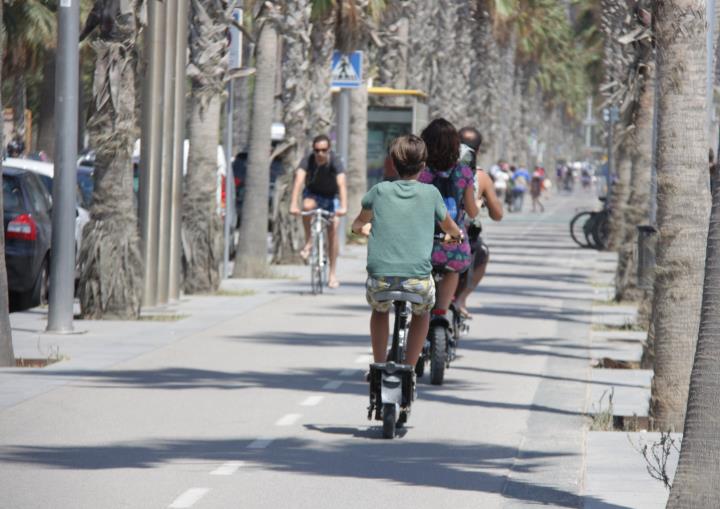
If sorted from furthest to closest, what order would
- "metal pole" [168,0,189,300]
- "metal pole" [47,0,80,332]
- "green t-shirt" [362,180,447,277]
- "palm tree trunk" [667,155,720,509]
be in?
"metal pole" [168,0,189,300], "metal pole" [47,0,80,332], "green t-shirt" [362,180,447,277], "palm tree trunk" [667,155,720,509]

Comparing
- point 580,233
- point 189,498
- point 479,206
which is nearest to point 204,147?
point 479,206

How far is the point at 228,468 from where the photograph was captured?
8.52 m

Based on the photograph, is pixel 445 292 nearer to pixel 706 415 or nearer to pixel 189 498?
pixel 189 498

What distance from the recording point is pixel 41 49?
37.3m

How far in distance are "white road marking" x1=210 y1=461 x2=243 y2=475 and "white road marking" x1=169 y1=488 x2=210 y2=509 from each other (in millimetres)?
473

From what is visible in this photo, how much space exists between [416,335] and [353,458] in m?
1.32

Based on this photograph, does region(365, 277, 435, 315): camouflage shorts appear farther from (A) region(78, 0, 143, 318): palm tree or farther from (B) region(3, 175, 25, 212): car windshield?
(B) region(3, 175, 25, 212): car windshield

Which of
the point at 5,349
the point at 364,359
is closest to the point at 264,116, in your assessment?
the point at 364,359

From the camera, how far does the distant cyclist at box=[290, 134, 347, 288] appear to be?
1989cm

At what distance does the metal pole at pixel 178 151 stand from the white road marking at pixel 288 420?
300 inches

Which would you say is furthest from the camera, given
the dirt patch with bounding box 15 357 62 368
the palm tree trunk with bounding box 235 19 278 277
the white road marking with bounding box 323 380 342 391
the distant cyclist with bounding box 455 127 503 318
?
the palm tree trunk with bounding box 235 19 278 277

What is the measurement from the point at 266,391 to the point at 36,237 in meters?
6.10

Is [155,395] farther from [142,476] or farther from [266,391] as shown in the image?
[142,476]

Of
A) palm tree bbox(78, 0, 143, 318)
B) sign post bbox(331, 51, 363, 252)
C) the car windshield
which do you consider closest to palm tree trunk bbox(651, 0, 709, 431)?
palm tree bbox(78, 0, 143, 318)
